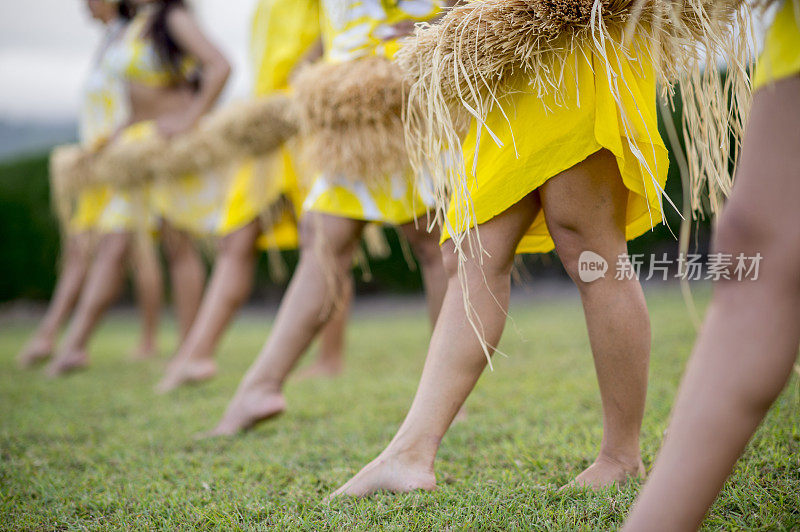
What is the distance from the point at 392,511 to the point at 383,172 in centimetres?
105

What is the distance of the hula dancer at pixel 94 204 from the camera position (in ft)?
13.0

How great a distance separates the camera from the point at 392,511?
55.7 inches

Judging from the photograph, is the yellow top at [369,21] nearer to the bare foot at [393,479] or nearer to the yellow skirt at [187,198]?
the bare foot at [393,479]

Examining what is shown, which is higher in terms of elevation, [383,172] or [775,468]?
[383,172]

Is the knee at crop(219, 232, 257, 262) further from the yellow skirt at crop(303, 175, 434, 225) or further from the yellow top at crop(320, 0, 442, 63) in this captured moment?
the yellow top at crop(320, 0, 442, 63)

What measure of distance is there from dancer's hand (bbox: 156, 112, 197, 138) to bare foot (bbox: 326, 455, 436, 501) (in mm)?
2623

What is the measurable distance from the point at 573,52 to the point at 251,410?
151 cm

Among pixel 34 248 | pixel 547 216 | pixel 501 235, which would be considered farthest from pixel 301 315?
pixel 34 248

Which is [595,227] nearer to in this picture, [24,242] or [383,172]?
[383,172]

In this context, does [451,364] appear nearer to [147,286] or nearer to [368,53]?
[368,53]

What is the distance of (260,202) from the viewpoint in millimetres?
3061

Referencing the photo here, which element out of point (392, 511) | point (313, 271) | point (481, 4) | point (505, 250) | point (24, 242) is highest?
point (481, 4)

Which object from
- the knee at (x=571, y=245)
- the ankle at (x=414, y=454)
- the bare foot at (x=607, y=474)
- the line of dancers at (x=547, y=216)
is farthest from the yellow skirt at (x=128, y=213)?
the bare foot at (x=607, y=474)

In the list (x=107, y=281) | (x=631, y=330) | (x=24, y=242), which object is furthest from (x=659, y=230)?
(x=24, y=242)
